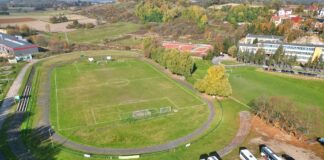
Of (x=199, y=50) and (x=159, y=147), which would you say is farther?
(x=199, y=50)

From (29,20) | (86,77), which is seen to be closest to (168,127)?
(86,77)

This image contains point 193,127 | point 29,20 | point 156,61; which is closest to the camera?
point 193,127

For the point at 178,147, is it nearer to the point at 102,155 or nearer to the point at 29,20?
the point at 102,155

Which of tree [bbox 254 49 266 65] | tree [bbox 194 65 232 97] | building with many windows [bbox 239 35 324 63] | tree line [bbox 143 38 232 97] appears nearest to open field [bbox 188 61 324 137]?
tree line [bbox 143 38 232 97]

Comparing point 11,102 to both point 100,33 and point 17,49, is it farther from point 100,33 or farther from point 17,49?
point 100,33

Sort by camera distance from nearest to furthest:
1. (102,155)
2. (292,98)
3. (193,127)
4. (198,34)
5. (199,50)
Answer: (102,155)
(193,127)
(292,98)
(199,50)
(198,34)
